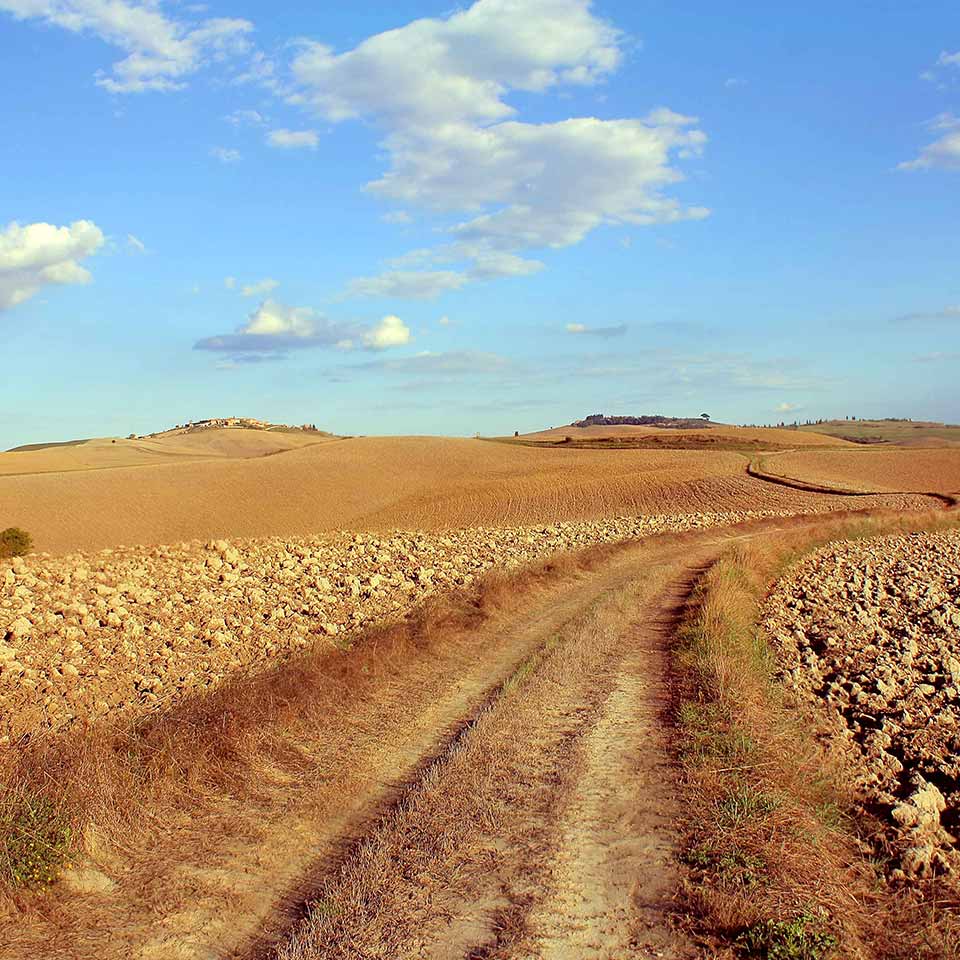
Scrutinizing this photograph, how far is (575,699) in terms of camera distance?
10305 millimetres

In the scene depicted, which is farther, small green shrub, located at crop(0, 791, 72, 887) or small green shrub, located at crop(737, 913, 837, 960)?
small green shrub, located at crop(0, 791, 72, 887)

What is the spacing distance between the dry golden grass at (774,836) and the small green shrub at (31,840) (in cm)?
431

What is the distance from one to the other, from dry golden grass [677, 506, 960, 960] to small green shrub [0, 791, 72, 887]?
4315mm

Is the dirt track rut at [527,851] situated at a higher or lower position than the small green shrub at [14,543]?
lower

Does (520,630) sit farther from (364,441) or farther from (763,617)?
(364,441)

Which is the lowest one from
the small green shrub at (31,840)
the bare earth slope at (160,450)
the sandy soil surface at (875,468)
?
the small green shrub at (31,840)

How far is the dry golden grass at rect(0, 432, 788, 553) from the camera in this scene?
5366 cm

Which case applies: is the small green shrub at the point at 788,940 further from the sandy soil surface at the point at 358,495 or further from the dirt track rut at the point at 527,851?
the sandy soil surface at the point at 358,495

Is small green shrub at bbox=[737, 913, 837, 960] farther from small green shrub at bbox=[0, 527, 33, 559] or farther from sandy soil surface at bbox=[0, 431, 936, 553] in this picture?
sandy soil surface at bbox=[0, 431, 936, 553]

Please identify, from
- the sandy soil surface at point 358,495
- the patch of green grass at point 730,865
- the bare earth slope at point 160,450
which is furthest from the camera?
the bare earth slope at point 160,450

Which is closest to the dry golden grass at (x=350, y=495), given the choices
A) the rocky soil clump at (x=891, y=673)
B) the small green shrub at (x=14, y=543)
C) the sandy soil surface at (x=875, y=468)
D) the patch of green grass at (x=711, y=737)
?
the sandy soil surface at (x=875, y=468)

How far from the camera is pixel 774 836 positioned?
635 centimetres

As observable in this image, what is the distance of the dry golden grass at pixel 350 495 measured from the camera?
53.7m

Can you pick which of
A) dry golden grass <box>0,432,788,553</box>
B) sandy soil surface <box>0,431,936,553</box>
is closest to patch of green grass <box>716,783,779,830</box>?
sandy soil surface <box>0,431,936,553</box>
